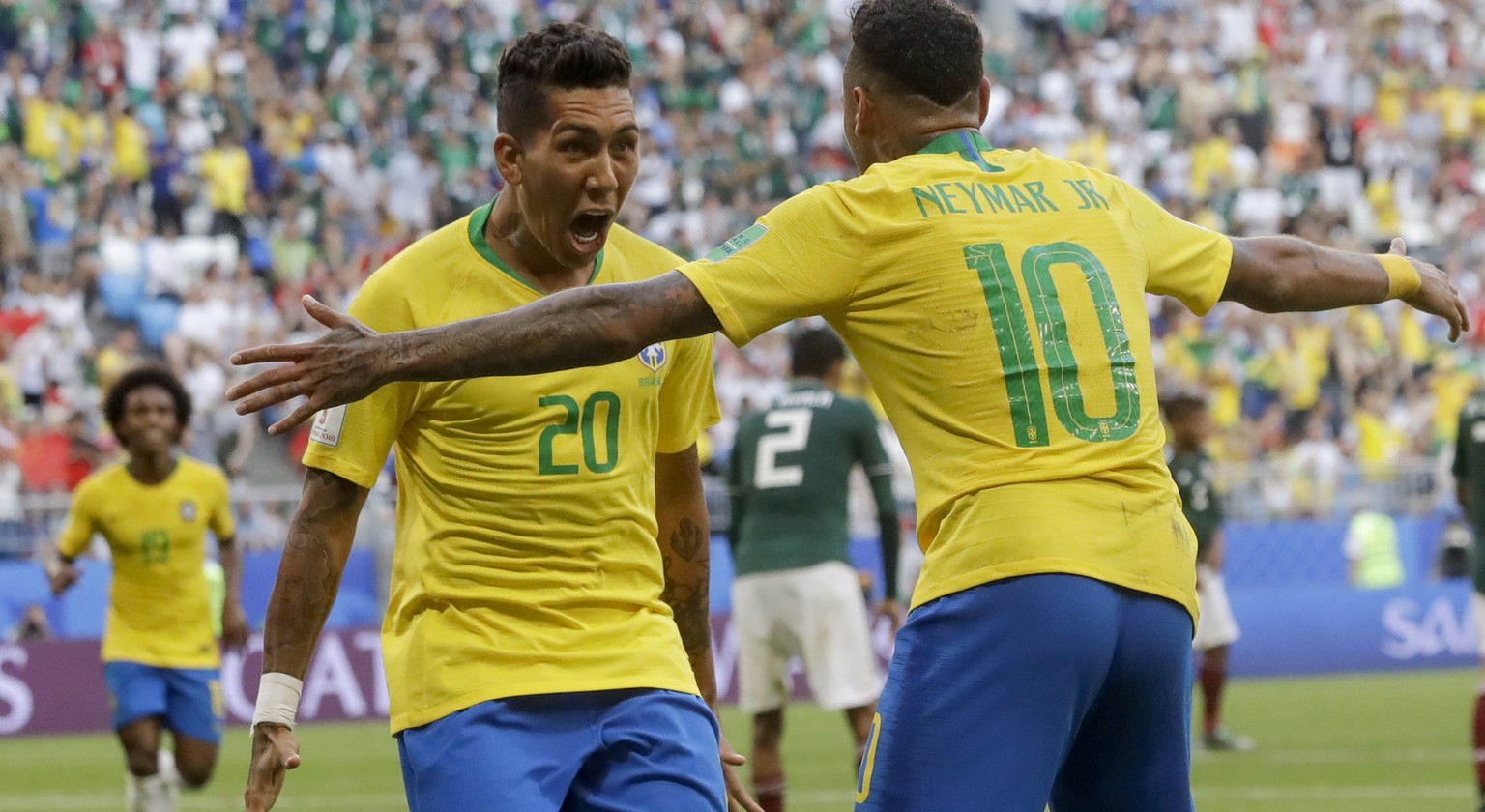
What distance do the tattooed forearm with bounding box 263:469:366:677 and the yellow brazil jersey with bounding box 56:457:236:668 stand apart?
247 inches

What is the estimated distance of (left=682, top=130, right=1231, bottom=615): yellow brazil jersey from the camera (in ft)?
13.3

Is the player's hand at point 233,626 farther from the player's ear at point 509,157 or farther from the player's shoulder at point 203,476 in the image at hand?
the player's ear at point 509,157

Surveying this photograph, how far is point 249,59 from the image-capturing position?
2600cm

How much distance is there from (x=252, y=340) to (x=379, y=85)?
642cm

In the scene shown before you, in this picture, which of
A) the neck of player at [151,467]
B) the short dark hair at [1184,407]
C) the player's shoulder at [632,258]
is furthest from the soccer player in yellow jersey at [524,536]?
A: the short dark hair at [1184,407]

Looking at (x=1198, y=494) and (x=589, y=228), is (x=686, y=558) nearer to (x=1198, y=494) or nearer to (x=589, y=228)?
(x=589, y=228)

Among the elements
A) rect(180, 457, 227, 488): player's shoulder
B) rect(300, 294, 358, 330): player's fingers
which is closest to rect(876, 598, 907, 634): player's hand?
rect(180, 457, 227, 488): player's shoulder

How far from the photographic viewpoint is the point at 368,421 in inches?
181

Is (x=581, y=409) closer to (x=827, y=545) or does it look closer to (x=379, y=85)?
(x=827, y=545)

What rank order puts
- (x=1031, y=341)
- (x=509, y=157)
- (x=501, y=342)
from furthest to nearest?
1. (x=509, y=157)
2. (x=1031, y=341)
3. (x=501, y=342)

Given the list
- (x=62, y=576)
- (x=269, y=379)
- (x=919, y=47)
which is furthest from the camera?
(x=62, y=576)

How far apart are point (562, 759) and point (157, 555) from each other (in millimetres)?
6967

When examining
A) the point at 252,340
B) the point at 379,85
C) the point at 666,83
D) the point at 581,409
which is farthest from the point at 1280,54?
the point at 581,409

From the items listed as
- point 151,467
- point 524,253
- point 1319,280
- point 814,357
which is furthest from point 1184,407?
point 524,253
